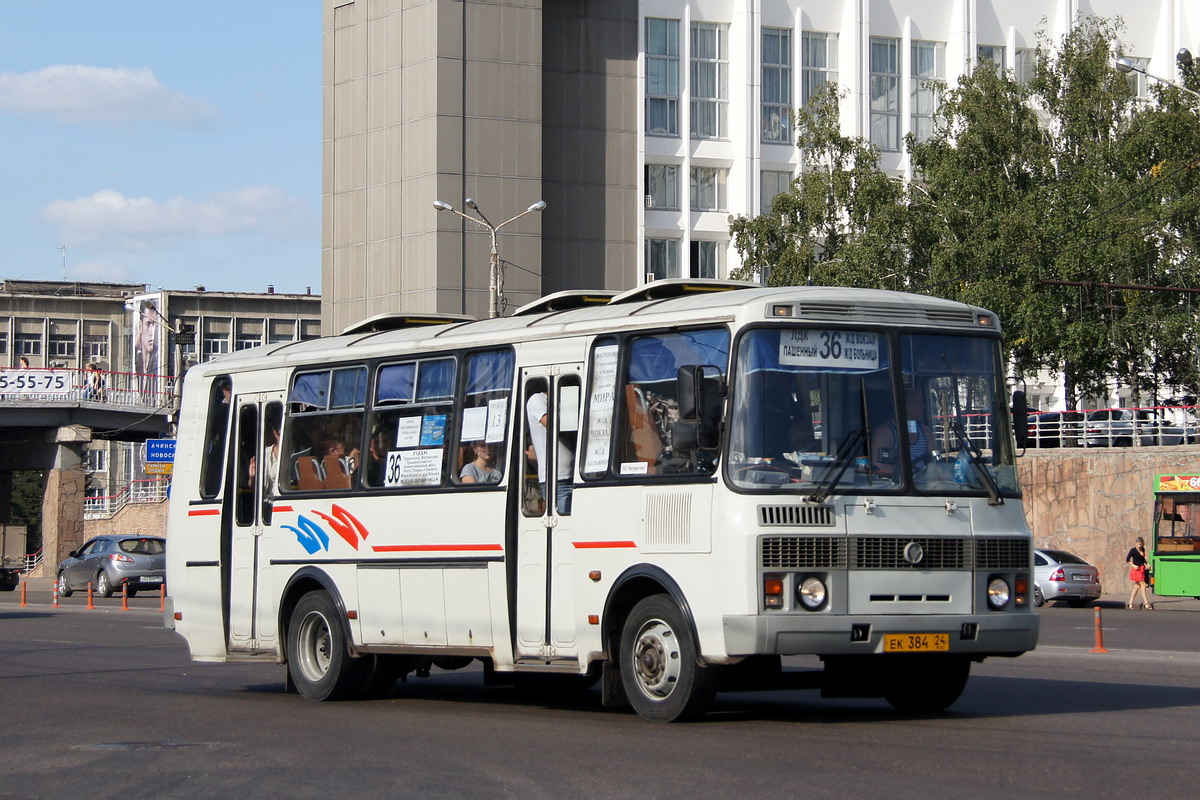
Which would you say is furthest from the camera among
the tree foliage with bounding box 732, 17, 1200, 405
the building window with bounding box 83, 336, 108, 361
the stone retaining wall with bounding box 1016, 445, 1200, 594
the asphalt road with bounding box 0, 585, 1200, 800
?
the building window with bounding box 83, 336, 108, 361

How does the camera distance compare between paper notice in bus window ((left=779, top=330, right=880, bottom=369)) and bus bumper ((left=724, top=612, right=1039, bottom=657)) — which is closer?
bus bumper ((left=724, top=612, right=1039, bottom=657))

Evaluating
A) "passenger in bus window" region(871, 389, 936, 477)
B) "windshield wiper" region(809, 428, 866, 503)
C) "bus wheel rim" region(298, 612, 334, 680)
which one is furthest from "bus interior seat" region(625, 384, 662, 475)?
"bus wheel rim" region(298, 612, 334, 680)

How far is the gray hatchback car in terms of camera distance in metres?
42.7

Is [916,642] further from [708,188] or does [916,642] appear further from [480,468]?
[708,188]

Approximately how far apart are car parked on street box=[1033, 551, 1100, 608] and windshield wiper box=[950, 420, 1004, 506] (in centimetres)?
2828

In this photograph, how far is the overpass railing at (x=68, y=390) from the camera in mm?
62625

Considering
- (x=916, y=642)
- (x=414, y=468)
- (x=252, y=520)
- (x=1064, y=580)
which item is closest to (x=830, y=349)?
(x=916, y=642)

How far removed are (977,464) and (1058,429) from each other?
3709 centimetres

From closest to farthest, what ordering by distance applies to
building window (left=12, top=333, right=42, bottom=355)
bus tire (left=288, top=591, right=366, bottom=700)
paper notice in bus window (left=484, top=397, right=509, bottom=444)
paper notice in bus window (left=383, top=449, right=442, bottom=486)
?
1. paper notice in bus window (left=484, top=397, right=509, bottom=444)
2. paper notice in bus window (left=383, top=449, right=442, bottom=486)
3. bus tire (left=288, top=591, right=366, bottom=700)
4. building window (left=12, top=333, right=42, bottom=355)

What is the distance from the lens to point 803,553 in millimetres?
11422

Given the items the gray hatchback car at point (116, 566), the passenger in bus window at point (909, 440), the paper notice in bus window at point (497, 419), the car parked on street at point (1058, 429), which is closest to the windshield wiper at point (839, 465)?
the passenger in bus window at point (909, 440)

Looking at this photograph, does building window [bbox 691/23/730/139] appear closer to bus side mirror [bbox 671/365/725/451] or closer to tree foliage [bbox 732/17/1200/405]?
tree foliage [bbox 732/17/1200/405]

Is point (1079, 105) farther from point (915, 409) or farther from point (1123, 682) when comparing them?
point (915, 409)

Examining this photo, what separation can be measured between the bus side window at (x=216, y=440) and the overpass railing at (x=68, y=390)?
46475 mm
